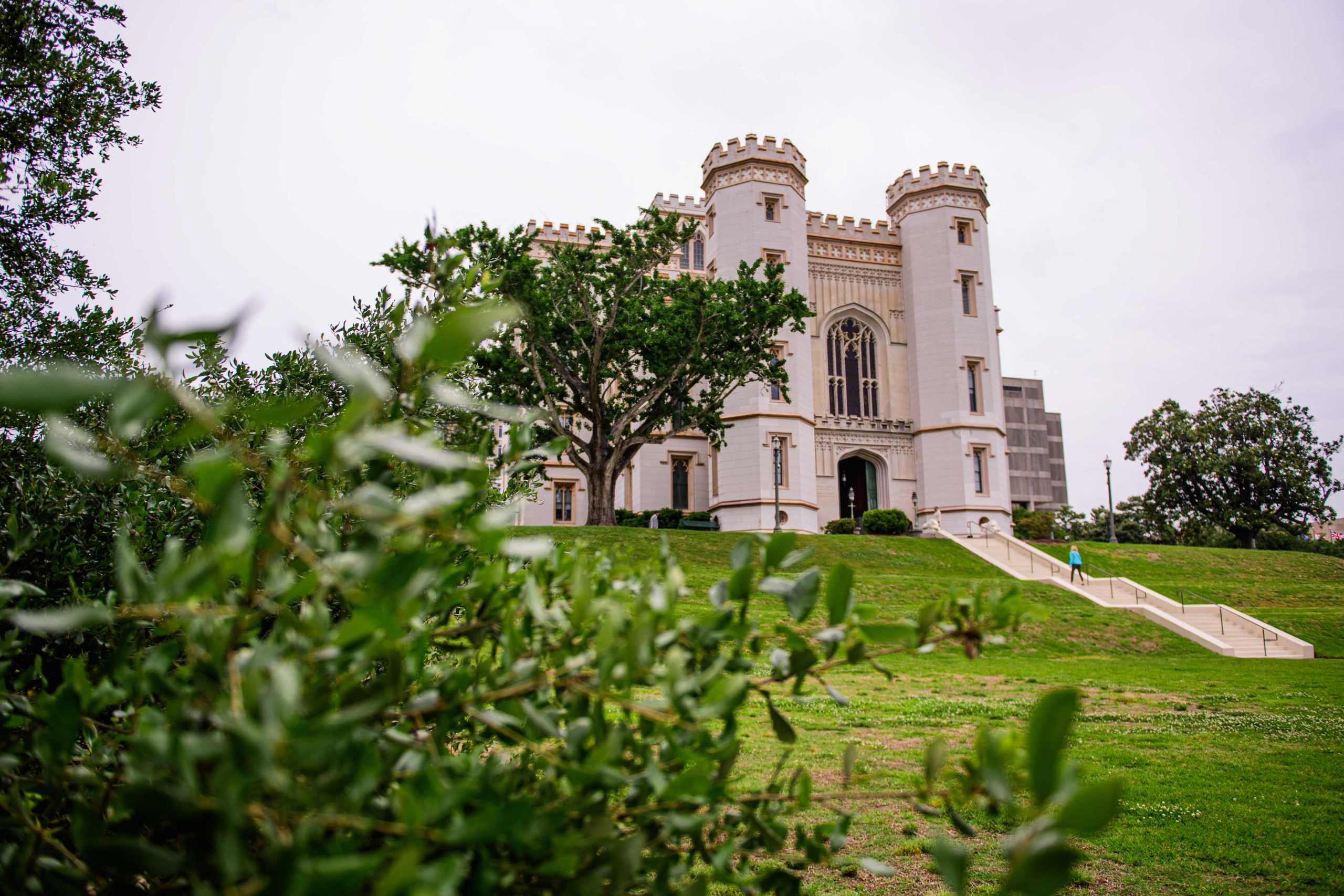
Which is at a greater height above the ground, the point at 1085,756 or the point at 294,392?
the point at 294,392

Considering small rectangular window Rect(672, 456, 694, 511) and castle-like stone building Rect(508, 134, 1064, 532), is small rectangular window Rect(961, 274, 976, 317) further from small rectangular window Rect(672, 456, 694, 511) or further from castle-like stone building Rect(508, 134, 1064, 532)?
small rectangular window Rect(672, 456, 694, 511)

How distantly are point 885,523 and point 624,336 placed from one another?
1460cm

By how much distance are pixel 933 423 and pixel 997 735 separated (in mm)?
36636

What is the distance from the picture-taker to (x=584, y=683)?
48.4 inches

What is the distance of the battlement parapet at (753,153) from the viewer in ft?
113

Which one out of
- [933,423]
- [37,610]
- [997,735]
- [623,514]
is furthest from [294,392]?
[933,423]

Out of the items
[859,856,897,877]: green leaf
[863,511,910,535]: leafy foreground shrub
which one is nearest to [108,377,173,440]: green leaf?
[859,856,897,877]: green leaf

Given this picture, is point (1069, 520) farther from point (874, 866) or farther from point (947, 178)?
point (874, 866)

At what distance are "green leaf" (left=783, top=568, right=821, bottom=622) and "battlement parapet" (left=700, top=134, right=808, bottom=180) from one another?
35.7 m

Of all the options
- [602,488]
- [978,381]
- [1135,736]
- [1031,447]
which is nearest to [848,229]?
[978,381]

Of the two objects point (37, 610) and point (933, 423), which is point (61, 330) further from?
point (933, 423)

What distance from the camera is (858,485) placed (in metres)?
37.7

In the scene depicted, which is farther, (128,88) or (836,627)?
(128,88)

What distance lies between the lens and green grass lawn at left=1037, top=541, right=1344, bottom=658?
2050cm
